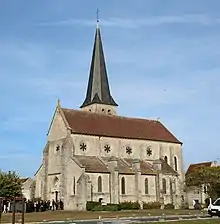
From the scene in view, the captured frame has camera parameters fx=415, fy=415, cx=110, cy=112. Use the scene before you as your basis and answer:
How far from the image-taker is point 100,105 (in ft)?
229

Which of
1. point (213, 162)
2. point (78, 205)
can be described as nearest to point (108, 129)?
point (78, 205)

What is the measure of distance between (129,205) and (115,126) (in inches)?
529

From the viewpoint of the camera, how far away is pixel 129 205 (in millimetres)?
54719

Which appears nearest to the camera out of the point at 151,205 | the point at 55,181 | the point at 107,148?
the point at 151,205

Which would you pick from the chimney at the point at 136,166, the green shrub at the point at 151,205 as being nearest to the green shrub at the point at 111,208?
the green shrub at the point at 151,205

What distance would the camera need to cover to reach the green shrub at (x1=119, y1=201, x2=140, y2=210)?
53.5 meters

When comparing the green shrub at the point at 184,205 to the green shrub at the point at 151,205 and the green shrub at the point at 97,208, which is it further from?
the green shrub at the point at 97,208

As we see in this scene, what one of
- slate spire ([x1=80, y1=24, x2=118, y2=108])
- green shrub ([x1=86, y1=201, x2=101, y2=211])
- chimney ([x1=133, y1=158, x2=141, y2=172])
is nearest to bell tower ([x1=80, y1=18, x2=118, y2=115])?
slate spire ([x1=80, y1=24, x2=118, y2=108])

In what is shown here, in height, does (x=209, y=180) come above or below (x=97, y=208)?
above

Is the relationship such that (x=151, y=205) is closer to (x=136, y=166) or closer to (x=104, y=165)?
(x=136, y=166)

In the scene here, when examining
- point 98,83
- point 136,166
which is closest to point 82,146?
point 136,166

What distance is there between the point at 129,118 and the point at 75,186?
663 inches

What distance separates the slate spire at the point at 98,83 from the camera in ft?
232

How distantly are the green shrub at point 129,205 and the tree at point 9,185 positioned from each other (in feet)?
45.1
